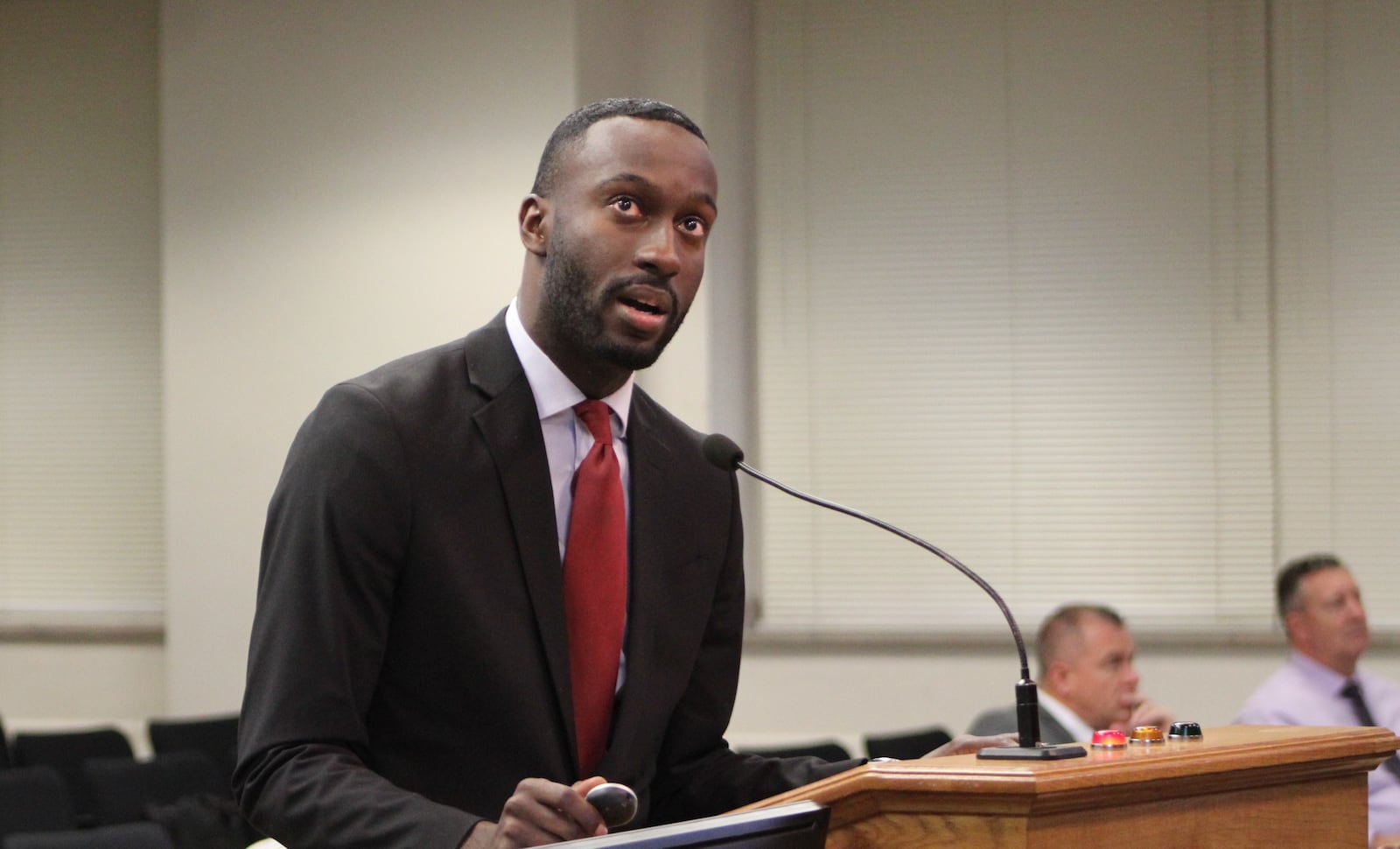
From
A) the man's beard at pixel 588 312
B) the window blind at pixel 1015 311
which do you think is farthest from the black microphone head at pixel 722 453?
the window blind at pixel 1015 311

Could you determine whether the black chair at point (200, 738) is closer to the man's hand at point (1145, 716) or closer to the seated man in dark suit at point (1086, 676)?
the seated man in dark suit at point (1086, 676)

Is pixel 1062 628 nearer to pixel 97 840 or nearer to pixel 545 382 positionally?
pixel 97 840

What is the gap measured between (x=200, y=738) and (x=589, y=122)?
4.17m

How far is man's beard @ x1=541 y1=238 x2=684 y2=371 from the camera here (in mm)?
1739

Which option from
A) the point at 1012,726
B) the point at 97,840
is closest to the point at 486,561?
the point at 97,840

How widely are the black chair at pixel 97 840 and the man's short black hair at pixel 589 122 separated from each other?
6.77 feet

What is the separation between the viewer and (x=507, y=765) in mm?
1743

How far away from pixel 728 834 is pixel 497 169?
4583mm

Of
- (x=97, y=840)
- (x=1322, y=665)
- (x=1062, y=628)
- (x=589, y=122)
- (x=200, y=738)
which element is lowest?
(x=200, y=738)

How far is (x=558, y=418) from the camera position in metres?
1.90

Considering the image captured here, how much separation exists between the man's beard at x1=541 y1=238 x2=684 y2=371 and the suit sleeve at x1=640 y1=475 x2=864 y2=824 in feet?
1.15

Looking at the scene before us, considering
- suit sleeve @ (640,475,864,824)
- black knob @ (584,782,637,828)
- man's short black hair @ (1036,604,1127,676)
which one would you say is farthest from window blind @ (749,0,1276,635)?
black knob @ (584,782,637,828)

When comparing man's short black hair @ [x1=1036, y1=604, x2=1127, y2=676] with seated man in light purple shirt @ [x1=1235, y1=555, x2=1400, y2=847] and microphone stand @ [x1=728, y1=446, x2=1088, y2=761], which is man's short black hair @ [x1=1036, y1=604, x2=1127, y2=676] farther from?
microphone stand @ [x1=728, y1=446, x2=1088, y2=761]

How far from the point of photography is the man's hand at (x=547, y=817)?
4.56ft
